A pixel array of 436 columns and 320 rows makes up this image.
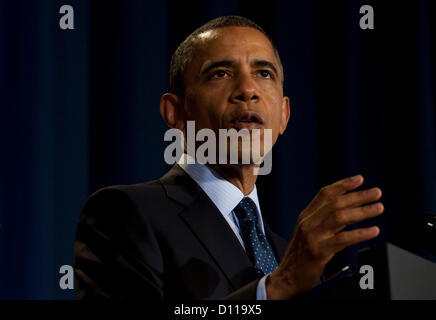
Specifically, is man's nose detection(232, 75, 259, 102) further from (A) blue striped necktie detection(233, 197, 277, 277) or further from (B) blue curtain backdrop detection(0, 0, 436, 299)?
(B) blue curtain backdrop detection(0, 0, 436, 299)

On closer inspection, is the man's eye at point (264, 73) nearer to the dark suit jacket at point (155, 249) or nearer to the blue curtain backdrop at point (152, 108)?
the dark suit jacket at point (155, 249)

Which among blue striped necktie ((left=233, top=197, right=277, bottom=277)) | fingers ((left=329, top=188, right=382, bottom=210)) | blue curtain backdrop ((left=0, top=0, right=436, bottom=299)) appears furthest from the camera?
blue curtain backdrop ((left=0, top=0, right=436, bottom=299))

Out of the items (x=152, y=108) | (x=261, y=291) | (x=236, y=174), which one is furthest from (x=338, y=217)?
(x=152, y=108)

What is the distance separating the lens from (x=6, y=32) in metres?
1.64

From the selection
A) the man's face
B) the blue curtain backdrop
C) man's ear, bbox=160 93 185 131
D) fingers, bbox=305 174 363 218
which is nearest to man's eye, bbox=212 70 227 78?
the man's face

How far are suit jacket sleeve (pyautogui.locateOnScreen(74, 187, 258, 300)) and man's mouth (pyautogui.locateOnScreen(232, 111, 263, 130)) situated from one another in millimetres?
226

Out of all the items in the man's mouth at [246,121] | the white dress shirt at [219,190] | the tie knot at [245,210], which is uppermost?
the man's mouth at [246,121]

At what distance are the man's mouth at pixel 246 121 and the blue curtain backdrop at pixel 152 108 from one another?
0.71 meters

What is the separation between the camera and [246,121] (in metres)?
1.02

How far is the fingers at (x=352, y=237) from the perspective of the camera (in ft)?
2.11

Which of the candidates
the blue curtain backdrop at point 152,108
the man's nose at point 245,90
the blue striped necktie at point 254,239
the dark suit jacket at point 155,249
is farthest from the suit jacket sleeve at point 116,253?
the blue curtain backdrop at point 152,108

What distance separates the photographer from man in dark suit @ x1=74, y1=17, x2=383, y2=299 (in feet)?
2.31

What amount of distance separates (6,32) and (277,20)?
82 centimetres
